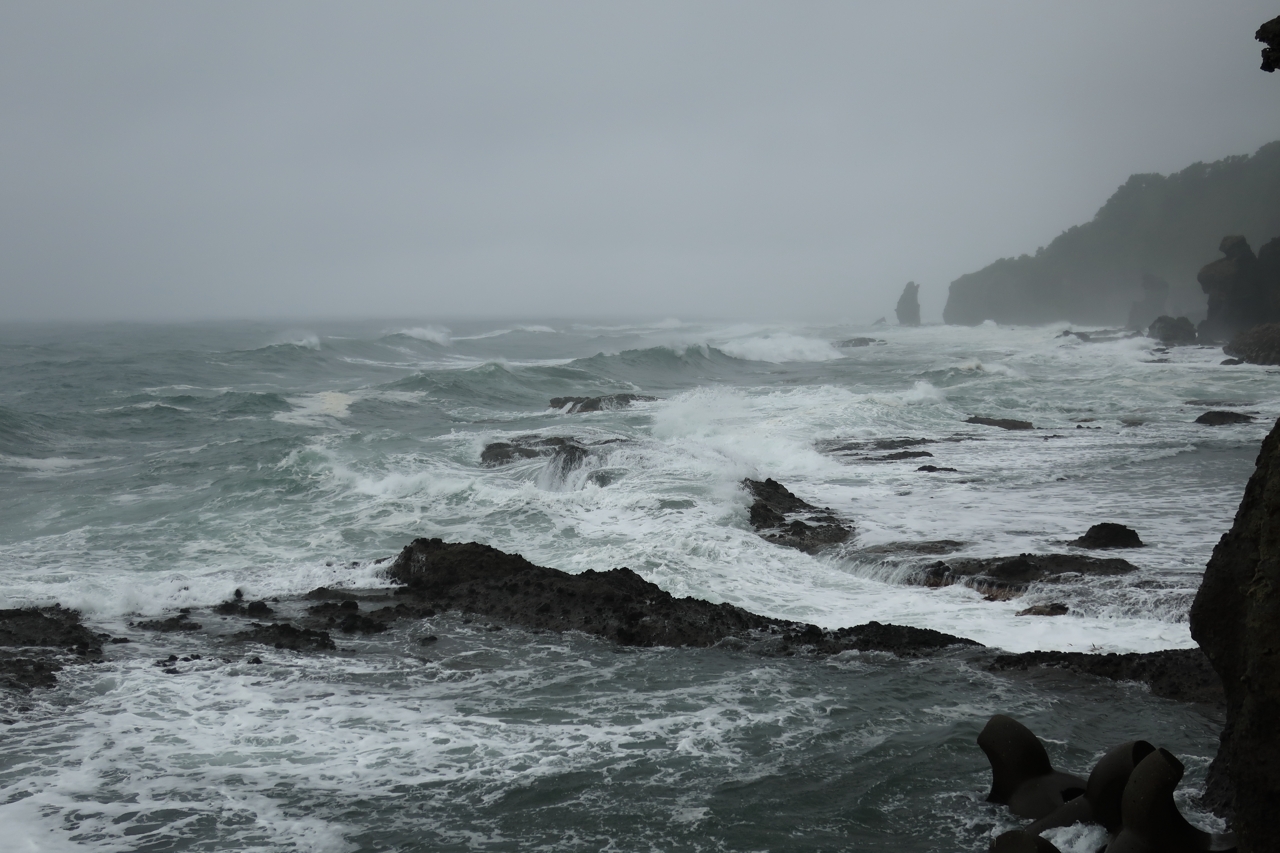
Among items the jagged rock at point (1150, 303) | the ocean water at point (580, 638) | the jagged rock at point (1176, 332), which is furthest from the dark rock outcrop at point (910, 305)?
the ocean water at point (580, 638)

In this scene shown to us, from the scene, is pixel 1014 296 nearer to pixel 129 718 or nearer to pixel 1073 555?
pixel 1073 555

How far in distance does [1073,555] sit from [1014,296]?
9476 cm

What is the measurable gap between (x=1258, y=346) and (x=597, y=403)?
2800 cm

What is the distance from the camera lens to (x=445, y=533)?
14008 millimetres

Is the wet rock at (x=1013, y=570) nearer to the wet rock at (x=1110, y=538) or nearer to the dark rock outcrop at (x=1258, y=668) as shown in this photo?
the wet rock at (x=1110, y=538)

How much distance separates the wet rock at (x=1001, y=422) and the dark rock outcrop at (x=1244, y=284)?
2509 cm

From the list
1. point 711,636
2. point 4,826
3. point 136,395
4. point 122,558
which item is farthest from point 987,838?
point 136,395

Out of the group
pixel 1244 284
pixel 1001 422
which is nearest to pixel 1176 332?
pixel 1244 284

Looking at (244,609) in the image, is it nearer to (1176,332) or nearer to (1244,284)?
(1244,284)

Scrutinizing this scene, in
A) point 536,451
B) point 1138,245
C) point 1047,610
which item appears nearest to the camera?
point 1047,610

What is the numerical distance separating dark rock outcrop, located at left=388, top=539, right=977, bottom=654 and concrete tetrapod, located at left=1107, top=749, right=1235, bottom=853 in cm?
376

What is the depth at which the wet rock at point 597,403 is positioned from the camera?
28984 millimetres

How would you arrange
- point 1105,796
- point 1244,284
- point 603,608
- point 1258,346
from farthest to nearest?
1. point 1244,284
2. point 1258,346
3. point 603,608
4. point 1105,796

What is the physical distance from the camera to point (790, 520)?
13836mm
